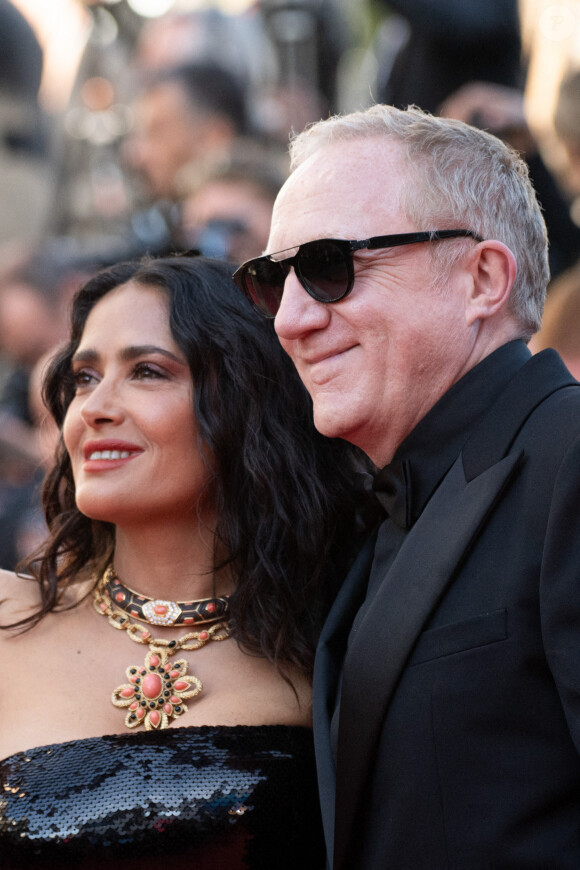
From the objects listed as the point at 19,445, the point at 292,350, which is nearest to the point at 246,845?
the point at 292,350

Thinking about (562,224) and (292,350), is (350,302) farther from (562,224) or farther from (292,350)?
(562,224)

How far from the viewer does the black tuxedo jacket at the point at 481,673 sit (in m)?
1.79

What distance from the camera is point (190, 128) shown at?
552 centimetres

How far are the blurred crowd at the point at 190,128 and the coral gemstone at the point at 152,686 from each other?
1135 millimetres

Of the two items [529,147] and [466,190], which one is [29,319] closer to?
[529,147]

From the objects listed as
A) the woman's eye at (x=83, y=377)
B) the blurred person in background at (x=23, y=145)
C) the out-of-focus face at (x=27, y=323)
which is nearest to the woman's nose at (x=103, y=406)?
the woman's eye at (x=83, y=377)

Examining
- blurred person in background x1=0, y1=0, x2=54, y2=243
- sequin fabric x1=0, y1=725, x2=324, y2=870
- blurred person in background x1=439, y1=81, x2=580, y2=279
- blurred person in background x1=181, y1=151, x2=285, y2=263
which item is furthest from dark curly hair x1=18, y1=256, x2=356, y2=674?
blurred person in background x1=0, y1=0, x2=54, y2=243

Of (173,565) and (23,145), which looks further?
(23,145)

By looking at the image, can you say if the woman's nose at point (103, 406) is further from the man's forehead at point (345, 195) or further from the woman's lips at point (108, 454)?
the man's forehead at point (345, 195)

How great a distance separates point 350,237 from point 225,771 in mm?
1336

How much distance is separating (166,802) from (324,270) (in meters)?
1.32

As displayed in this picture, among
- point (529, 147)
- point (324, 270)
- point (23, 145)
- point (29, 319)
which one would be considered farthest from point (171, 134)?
point (324, 270)

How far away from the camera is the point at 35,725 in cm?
265

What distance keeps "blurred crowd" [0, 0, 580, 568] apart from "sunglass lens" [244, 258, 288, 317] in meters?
1.13
